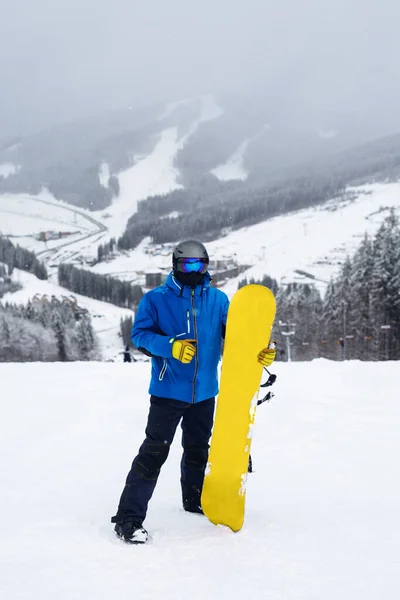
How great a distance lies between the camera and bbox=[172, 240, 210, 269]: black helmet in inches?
139

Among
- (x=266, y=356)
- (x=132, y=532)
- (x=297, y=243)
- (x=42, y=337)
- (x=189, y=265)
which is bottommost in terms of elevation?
(x=42, y=337)

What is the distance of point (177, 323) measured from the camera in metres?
3.51

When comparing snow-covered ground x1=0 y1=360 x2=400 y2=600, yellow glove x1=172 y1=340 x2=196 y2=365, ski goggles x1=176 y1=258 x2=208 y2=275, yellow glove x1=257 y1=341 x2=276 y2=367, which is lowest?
snow-covered ground x1=0 y1=360 x2=400 y2=600

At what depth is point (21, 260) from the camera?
146250mm

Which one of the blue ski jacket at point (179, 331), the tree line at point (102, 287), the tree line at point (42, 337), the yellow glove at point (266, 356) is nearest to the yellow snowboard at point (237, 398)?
the yellow glove at point (266, 356)

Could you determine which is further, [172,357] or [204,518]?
[204,518]

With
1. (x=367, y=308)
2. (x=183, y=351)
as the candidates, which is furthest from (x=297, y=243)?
(x=183, y=351)

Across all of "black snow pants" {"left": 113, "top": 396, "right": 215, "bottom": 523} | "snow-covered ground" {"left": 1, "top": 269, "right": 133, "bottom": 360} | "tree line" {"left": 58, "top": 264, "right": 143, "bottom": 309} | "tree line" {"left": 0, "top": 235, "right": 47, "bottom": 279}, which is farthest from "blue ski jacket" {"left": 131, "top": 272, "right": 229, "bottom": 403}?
"tree line" {"left": 0, "top": 235, "right": 47, "bottom": 279}

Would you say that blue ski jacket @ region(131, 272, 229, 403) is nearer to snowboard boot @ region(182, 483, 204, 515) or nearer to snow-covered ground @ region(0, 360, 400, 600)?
snowboard boot @ region(182, 483, 204, 515)

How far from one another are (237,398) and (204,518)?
0.95m

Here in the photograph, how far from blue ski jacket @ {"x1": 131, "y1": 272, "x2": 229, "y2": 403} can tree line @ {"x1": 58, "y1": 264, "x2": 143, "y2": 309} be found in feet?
344

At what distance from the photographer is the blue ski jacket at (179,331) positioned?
3465 mm

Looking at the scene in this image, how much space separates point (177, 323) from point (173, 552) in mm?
1442

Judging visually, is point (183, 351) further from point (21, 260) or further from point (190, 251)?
point (21, 260)
